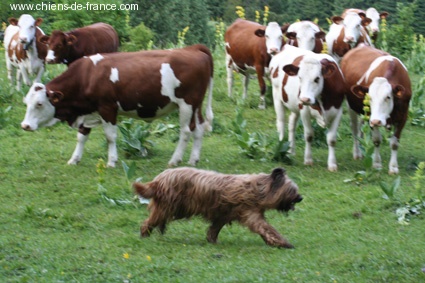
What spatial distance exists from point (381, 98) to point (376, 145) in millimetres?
1010

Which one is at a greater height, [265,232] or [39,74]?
[265,232]

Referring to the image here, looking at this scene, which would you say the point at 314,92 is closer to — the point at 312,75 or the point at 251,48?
the point at 312,75

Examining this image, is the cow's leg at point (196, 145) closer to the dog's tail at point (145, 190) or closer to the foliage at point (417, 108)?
the dog's tail at point (145, 190)

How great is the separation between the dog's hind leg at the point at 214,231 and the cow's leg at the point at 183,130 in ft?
13.4

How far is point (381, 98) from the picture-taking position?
1229cm

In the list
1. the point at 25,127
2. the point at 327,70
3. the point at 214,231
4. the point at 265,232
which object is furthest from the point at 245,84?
the point at 265,232

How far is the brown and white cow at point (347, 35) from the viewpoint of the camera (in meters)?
16.9

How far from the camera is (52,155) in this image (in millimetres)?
13617

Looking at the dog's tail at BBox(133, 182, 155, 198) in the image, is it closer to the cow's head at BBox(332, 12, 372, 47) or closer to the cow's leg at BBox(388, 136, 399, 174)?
the cow's leg at BBox(388, 136, 399, 174)

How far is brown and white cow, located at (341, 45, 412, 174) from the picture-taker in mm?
12336

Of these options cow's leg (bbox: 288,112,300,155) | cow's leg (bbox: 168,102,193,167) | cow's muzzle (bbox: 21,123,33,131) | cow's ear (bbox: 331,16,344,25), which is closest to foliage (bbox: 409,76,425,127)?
cow's ear (bbox: 331,16,344,25)

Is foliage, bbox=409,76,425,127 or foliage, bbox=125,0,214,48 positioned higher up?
foliage, bbox=409,76,425,127

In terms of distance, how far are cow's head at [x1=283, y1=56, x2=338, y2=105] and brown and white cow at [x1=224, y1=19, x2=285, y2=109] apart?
395 centimetres

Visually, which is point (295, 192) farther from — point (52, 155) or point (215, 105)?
point (215, 105)
